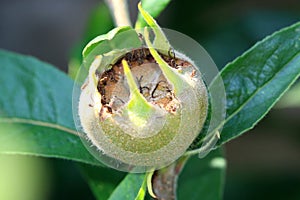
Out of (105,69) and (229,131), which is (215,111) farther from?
(105,69)

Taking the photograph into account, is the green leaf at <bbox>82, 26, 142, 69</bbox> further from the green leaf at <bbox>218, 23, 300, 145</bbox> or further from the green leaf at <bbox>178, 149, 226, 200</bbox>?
the green leaf at <bbox>178, 149, 226, 200</bbox>

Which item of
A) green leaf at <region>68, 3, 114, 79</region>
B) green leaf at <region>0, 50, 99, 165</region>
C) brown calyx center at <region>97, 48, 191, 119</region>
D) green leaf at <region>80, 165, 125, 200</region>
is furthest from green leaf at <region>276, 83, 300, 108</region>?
green leaf at <region>68, 3, 114, 79</region>

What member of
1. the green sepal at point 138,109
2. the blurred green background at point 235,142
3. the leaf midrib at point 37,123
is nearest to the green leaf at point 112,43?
the green sepal at point 138,109

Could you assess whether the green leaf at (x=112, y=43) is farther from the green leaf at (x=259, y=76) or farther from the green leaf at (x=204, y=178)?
the green leaf at (x=204, y=178)

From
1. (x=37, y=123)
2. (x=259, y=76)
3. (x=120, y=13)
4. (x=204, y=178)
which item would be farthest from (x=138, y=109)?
(x=204, y=178)

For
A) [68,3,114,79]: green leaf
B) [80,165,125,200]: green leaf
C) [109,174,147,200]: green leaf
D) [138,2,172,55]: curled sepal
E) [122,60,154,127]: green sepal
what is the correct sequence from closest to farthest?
[122,60,154,127]: green sepal, [138,2,172,55]: curled sepal, [109,174,147,200]: green leaf, [80,165,125,200]: green leaf, [68,3,114,79]: green leaf

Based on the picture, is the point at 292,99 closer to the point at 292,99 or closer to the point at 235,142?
the point at 292,99

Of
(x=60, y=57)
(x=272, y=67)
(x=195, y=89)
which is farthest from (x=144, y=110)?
(x=60, y=57)
